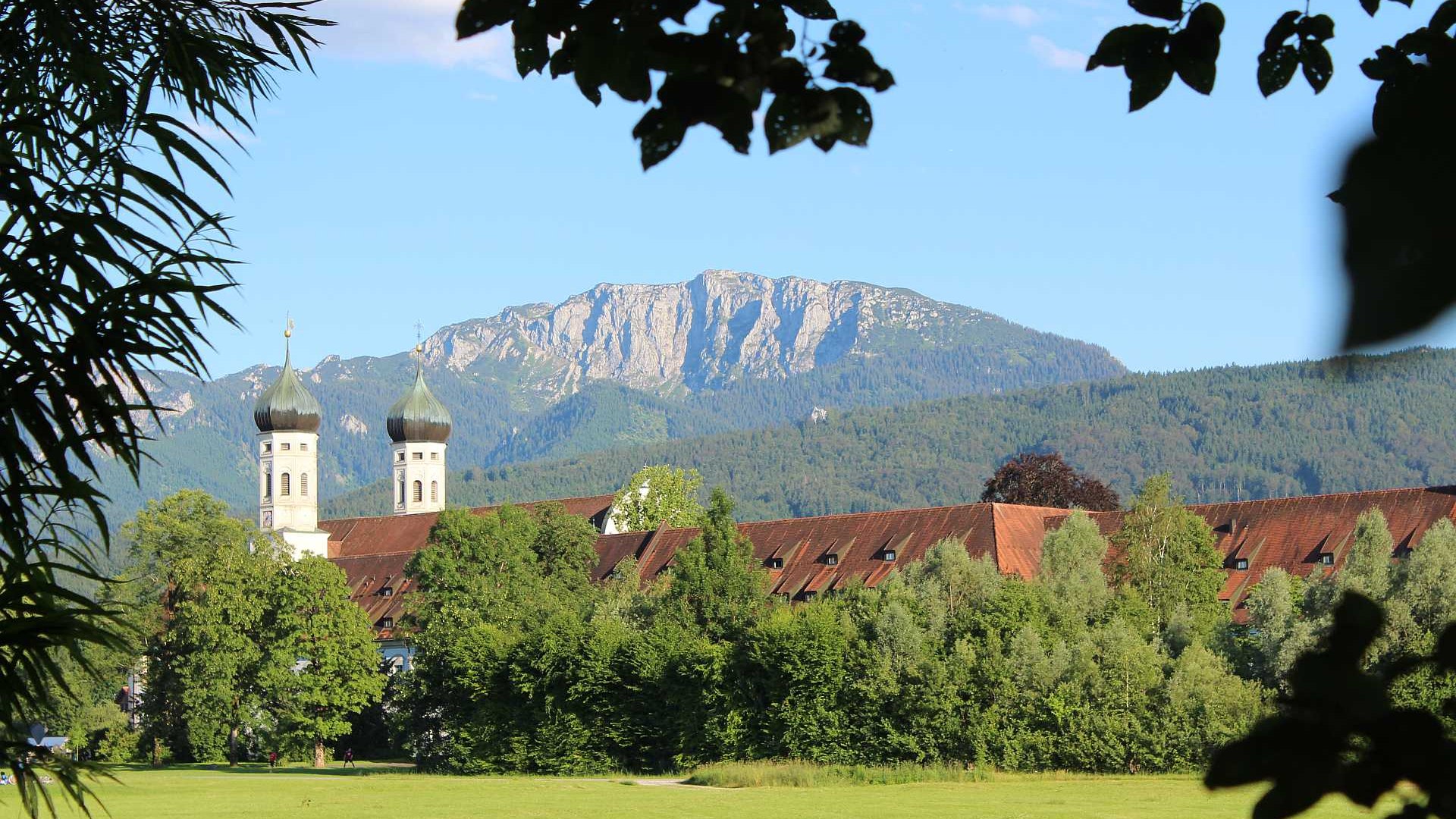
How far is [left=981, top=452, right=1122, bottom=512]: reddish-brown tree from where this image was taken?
8019 centimetres

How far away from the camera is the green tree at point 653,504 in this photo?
91188 millimetres

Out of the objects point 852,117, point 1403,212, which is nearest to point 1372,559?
point 852,117

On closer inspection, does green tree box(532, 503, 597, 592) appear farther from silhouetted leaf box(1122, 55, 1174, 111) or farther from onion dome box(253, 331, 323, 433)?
silhouetted leaf box(1122, 55, 1174, 111)

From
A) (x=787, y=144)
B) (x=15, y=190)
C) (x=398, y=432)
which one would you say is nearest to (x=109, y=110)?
(x=15, y=190)

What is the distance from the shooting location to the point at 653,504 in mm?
92000

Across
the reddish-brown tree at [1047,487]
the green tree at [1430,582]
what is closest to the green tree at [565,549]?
the reddish-brown tree at [1047,487]

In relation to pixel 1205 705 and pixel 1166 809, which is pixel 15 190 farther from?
pixel 1205 705

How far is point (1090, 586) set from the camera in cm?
4591

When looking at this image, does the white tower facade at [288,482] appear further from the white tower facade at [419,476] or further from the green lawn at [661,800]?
the green lawn at [661,800]

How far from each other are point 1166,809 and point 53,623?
28.9 metres

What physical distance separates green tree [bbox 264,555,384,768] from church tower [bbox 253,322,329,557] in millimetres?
37605

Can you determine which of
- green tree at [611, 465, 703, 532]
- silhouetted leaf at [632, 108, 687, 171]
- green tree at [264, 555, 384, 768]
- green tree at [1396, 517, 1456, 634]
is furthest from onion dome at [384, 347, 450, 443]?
silhouetted leaf at [632, 108, 687, 171]

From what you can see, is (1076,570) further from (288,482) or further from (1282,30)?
(288,482)

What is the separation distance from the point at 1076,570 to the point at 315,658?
91.9 ft
